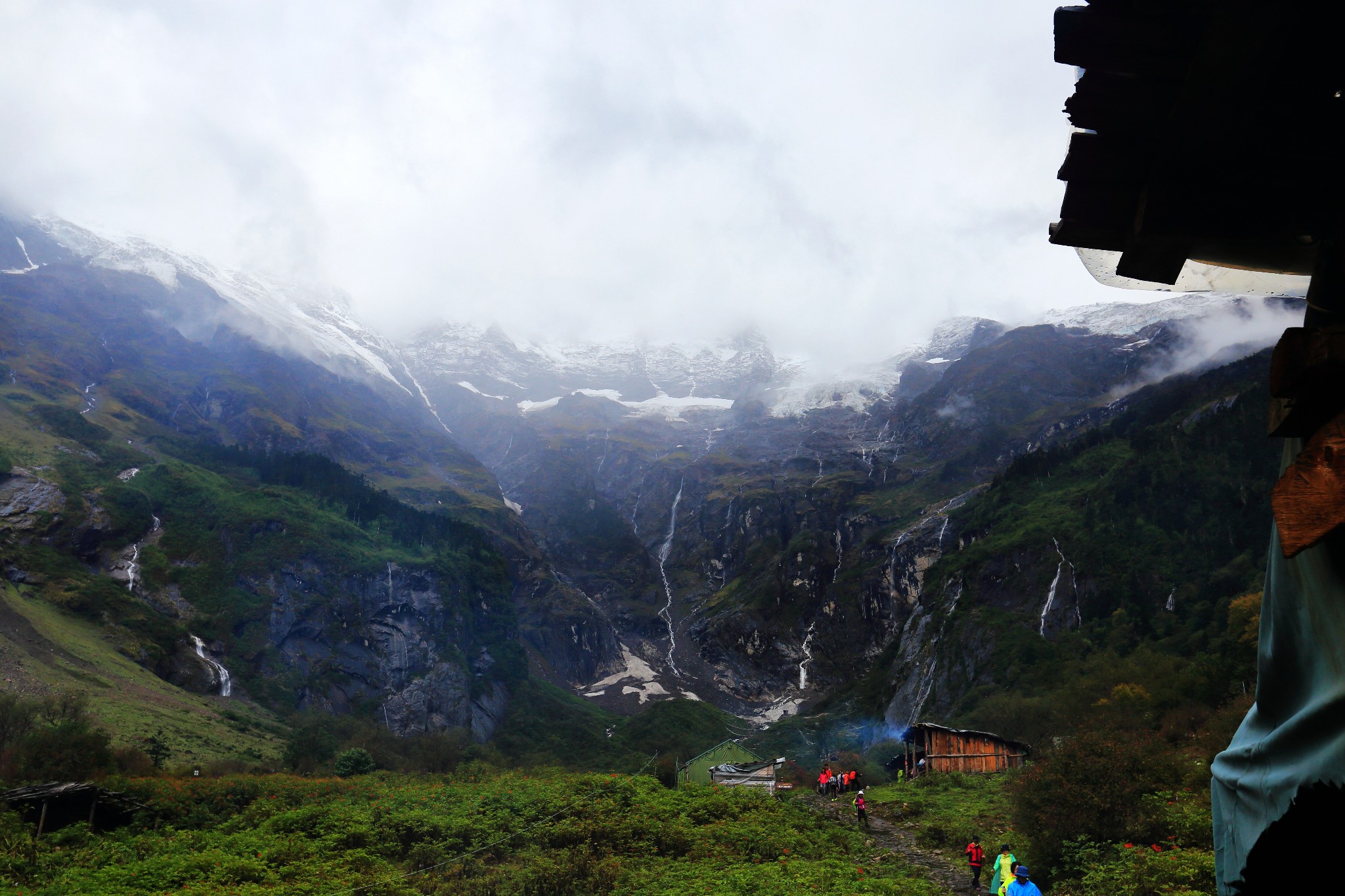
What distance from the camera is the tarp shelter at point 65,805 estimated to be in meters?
20.9

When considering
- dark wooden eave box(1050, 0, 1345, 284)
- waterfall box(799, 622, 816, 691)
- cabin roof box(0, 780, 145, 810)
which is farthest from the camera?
waterfall box(799, 622, 816, 691)

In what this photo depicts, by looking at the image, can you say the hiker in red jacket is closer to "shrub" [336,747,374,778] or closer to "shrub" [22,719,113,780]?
"shrub" [22,719,113,780]

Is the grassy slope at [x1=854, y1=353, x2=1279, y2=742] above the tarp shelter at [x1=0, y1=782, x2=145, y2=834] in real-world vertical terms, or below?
above

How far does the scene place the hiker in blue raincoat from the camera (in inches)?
417

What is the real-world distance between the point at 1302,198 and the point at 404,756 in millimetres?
60975

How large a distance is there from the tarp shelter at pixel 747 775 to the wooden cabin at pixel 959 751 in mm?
12211

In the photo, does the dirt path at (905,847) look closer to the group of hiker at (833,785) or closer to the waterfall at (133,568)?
the group of hiker at (833,785)

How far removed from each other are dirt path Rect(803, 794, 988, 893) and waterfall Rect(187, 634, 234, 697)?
249ft

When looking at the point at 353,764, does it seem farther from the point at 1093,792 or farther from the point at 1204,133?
the point at 1204,133

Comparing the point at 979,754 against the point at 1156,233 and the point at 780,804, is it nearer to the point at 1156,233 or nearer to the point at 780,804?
the point at 780,804

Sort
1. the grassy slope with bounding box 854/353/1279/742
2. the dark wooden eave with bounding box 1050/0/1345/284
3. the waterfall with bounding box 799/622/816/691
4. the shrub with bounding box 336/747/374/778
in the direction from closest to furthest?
1. the dark wooden eave with bounding box 1050/0/1345/284
2. the shrub with bounding box 336/747/374/778
3. the grassy slope with bounding box 854/353/1279/742
4. the waterfall with bounding box 799/622/816/691

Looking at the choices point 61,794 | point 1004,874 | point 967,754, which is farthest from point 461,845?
point 967,754

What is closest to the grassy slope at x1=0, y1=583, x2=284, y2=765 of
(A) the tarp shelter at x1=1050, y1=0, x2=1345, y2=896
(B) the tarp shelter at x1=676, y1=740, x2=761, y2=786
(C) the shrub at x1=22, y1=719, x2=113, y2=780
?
(C) the shrub at x1=22, y1=719, x2=113, y2=780

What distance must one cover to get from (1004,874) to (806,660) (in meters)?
147
